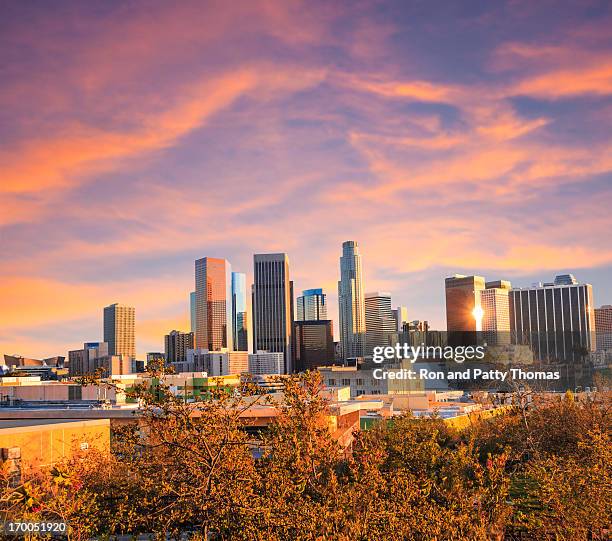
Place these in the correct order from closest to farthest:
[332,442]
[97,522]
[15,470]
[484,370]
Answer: [97,522] → [332,442] → [15,470] → [484,370]

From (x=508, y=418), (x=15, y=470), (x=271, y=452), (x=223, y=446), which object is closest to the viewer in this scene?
(x=223, y=446)

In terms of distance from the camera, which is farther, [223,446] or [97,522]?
[97,522]

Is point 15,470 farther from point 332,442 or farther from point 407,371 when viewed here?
point 407,371

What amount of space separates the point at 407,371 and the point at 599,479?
408 ft

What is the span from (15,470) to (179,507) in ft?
62.2

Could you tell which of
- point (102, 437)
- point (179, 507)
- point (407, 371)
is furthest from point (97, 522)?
point (407, 371)

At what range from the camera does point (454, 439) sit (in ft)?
159

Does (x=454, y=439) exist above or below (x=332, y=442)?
below

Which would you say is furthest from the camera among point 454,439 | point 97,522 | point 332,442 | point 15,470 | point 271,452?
point 454,439

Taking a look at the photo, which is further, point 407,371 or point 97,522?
point 407,371

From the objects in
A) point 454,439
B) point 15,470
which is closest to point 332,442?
point 15,470

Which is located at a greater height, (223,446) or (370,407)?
(223,446)

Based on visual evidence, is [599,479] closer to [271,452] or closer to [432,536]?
[432,536]

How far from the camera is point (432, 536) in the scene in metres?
13.4
